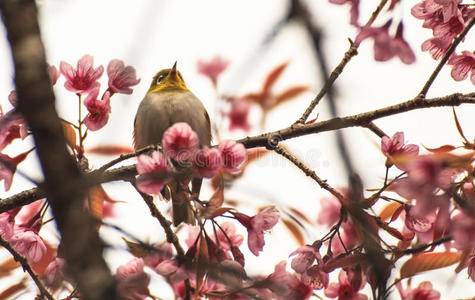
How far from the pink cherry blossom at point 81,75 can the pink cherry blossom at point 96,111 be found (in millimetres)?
55

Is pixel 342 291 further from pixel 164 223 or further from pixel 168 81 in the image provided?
pixel 168 81

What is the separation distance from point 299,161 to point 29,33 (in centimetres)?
186

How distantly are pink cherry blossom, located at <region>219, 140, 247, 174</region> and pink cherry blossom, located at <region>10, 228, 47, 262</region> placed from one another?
1091 millimetres

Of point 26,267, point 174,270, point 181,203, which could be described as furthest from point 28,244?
Result: point 181,203

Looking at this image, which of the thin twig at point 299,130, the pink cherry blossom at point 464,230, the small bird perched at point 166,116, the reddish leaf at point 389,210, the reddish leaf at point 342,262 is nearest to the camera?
the pink cherry blossom at point 464,230

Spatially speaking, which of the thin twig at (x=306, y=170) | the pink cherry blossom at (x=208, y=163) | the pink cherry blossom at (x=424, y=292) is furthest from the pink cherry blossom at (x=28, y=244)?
the pink cherry blossom at (x=424, y=292)

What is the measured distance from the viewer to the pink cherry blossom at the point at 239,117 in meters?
5.26

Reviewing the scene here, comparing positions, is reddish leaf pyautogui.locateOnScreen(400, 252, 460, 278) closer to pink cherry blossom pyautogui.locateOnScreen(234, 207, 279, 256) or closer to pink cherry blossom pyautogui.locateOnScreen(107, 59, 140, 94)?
pink cherry blossom pyautogui.locateOnScreen(234, 207, 279, 256)

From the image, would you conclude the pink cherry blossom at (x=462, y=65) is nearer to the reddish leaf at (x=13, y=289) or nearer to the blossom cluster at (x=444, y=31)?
the blossom cluster at (x=444, y=31)

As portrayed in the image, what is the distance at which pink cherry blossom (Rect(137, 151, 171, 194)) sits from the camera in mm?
2836

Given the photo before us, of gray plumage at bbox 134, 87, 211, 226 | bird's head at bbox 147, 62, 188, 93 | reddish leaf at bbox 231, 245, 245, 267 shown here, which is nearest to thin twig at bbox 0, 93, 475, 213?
reddish leaf at bbox 231, 245, 245, 267

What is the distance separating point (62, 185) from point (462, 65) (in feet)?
8.51

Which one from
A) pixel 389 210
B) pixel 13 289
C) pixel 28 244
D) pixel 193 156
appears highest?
pixel 389 210

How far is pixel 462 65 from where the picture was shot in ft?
10.7
